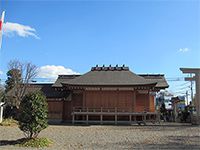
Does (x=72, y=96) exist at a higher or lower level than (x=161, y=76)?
lower

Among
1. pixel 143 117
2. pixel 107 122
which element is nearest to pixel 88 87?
pixel 107 122

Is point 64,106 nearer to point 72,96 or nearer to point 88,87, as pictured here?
point 72,96

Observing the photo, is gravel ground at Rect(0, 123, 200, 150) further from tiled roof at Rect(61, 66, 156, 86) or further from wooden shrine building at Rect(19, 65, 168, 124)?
tiled roof at Rect(61, 66, 156, 86)

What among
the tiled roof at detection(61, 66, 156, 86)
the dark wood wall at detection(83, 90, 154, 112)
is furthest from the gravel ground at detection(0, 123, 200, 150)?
the tiled roof at detection(61, 66, 156, 86)

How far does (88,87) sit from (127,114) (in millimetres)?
4958

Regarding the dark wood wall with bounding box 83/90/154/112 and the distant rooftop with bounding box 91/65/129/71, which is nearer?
the dark wood wall with bounding box 83/90/154/112

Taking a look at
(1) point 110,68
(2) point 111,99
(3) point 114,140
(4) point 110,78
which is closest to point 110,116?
(2) point 111,99

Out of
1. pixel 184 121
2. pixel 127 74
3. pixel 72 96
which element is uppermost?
pixel 127 74

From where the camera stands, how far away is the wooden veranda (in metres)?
29.0

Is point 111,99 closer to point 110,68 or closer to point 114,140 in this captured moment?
point 110,68

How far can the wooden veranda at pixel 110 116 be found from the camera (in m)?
29.0

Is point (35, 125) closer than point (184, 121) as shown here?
Yes

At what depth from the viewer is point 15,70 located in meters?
39.8

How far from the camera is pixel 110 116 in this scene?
1209 inches
